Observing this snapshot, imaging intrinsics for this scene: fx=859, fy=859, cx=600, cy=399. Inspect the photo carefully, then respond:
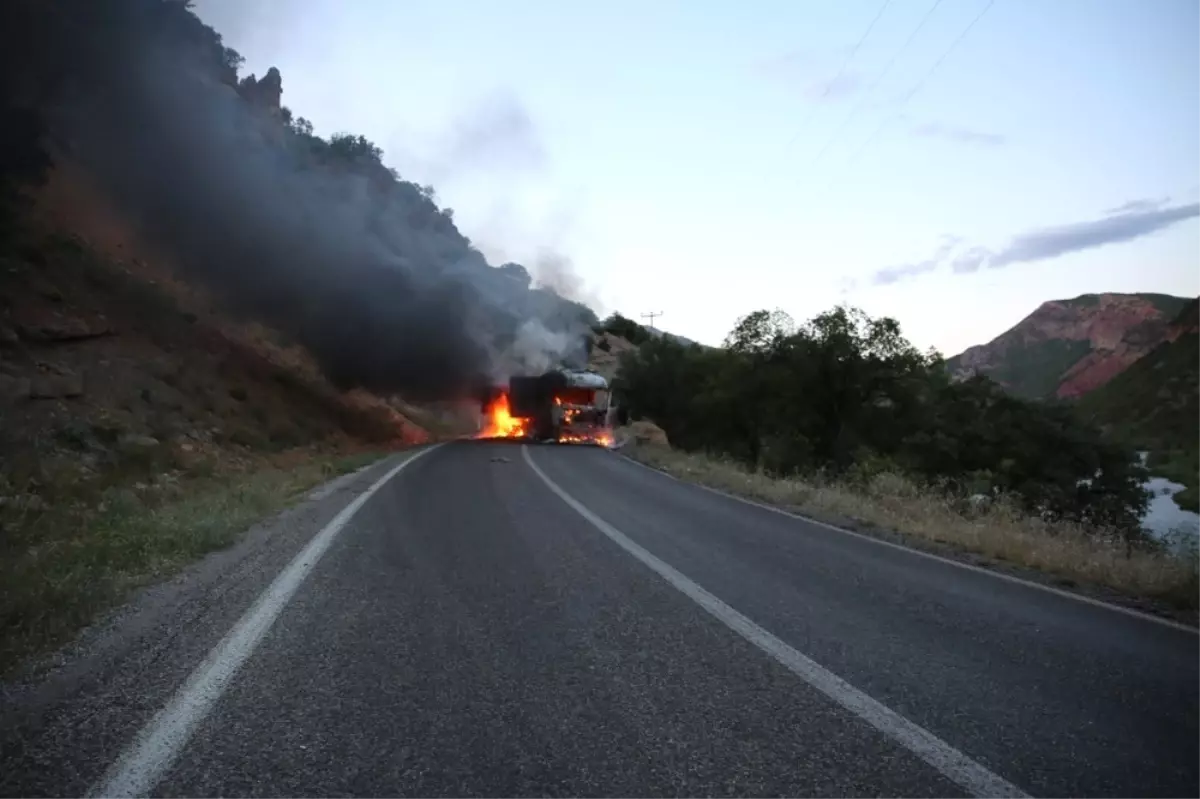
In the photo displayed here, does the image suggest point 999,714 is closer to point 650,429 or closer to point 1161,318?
point 650,429

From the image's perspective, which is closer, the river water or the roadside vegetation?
the roadside vegetation

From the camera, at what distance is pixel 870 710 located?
13.7 ft

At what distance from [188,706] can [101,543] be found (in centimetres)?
471

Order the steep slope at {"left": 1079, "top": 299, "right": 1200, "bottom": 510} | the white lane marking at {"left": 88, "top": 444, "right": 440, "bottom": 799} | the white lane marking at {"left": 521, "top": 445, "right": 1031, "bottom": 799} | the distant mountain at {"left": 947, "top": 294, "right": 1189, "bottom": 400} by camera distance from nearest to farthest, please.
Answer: the white lane marking at {"left": 88, "top": 444, "right": 440, "bottom": 799}
the white lane marking at {"left": 521, "top": 445, "right": 1031, "bottom": 799}
the steep slope at {"left": 1079, "top": 299, "right": 1200, "bottom": 510}
the distant mountain at {"left": 947, "top": 294, "right": 1189, "bottom": 400}

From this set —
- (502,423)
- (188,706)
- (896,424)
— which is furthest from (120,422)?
(896,424)

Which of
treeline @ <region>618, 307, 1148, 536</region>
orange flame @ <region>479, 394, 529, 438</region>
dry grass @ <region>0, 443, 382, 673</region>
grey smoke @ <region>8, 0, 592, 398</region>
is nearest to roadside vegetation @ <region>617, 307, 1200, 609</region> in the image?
treeline @ <region>618, 307, 1148, 536</region>

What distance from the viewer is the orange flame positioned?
40938 millimetres

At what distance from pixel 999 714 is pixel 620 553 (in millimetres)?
5126

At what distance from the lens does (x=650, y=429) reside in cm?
4584

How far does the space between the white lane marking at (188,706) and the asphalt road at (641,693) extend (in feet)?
0.06

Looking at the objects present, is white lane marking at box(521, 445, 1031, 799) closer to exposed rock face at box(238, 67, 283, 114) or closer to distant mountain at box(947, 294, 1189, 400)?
exposed rock face at box(238, 67, 283, 114)

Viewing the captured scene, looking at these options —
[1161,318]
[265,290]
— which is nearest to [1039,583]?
[265,290]

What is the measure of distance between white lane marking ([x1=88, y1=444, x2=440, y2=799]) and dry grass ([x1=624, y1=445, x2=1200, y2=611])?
7147 millimetres

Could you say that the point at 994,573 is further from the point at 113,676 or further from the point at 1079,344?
the point at 1079,344
